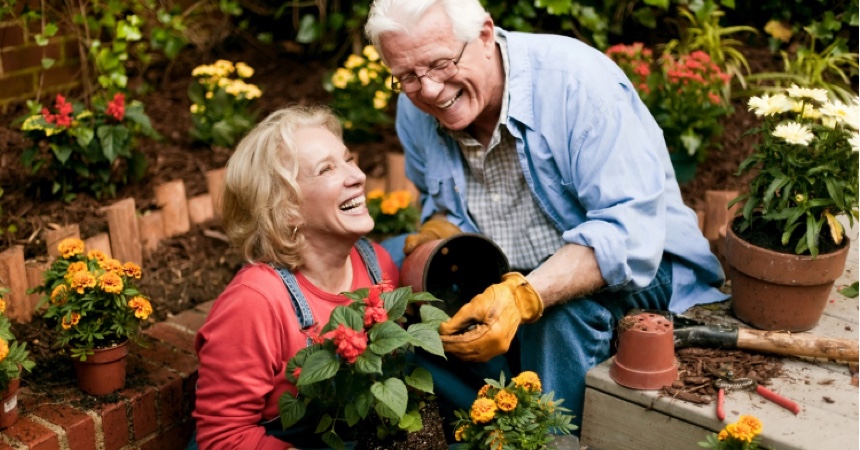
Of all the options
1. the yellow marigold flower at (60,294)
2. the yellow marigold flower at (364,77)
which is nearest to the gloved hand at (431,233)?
the yellow marigold flower at (60,294)

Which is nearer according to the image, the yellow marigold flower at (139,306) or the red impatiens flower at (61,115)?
the yellow marigold flower at (139,306)

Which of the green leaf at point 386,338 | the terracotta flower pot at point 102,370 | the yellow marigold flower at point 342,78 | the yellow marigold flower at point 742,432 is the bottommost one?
the terracotta flower pot at point 102,370

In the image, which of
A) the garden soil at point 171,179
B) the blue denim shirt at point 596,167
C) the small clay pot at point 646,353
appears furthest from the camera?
the garden soil at point 171,179

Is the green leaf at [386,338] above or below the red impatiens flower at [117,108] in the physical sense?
below

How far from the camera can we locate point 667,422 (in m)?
2.33

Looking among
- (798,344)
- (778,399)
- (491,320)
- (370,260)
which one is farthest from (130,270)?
(798,344)

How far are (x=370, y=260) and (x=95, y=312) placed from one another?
81 cm

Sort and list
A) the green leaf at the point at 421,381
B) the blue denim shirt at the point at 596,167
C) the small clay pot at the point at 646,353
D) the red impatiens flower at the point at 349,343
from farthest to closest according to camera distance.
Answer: the blue denim shirt at the point at 596,167
the small clay pot at the point at 646,353
the green leaf at the point at 421,381
the red impatiens flower at the point at 349,343

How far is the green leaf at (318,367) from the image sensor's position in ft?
6.18

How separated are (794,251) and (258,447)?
63.8 inches

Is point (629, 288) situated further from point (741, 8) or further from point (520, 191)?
point (741, 8)

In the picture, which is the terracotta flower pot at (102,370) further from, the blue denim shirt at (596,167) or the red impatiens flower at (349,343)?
the blue denim shirt at (596,167)

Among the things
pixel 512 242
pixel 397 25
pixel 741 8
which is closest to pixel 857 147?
pixel 512 242

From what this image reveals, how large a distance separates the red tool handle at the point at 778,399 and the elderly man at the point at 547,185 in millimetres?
440
